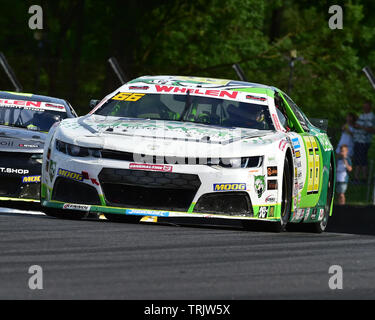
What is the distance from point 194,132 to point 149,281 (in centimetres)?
358

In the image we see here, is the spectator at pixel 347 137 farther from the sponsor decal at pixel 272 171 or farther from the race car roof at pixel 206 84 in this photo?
the sponsor decal at pixel 272 171

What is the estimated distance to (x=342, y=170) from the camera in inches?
701

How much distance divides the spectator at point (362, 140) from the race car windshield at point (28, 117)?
523 centimetres

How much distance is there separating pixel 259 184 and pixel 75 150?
5.00ft

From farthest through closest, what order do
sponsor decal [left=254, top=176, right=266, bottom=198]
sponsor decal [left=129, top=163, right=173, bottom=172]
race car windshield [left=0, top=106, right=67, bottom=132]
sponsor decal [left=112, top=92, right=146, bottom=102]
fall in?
race car windshield [left=0, top=106, right=67, bottom=132]
sponsor decal [left=112, top=92, right=146, bottom=102]
sponsor decal [left=254, top=176, right=266, bottom=198]
sponsor decal [left=129, top=163, right=173, bottom=172]

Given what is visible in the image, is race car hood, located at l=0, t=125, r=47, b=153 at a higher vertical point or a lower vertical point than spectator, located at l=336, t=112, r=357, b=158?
higher

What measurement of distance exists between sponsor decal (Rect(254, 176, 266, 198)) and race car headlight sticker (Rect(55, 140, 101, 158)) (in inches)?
50.5

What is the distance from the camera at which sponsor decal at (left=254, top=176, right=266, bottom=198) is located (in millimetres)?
9727

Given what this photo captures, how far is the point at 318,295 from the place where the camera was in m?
6.26
